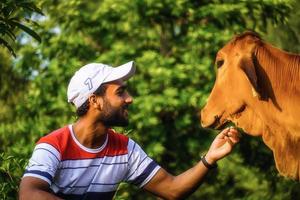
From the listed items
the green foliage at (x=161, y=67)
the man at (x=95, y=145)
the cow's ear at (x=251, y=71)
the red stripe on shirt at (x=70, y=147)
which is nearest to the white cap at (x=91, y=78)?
the man at (x=95, y=145)

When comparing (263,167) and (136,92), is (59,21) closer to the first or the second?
(136,92)

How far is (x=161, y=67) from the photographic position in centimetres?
1516

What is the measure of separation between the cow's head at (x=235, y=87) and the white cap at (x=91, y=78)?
1.13 m

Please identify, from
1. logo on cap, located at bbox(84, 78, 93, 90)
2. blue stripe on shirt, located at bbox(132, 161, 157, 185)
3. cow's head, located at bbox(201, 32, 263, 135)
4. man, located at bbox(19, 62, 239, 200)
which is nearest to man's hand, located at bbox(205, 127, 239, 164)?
man, located at bbox(19, 62, 239, 200)

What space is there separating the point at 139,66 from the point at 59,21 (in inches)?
89.0

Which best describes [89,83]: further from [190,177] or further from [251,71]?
[251,71]

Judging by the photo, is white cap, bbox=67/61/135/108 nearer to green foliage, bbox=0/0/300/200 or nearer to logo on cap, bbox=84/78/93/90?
logo on cap, bbox=84/78/93/90

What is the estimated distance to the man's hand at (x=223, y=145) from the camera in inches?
246

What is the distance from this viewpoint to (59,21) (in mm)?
16906

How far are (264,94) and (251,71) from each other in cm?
29

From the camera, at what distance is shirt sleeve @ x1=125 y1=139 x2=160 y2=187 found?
6.49m

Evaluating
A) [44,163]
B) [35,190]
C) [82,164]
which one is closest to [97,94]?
[82,164]

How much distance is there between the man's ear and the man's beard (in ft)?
0.10

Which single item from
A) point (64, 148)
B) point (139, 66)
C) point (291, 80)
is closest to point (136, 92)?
point (139, 66)
